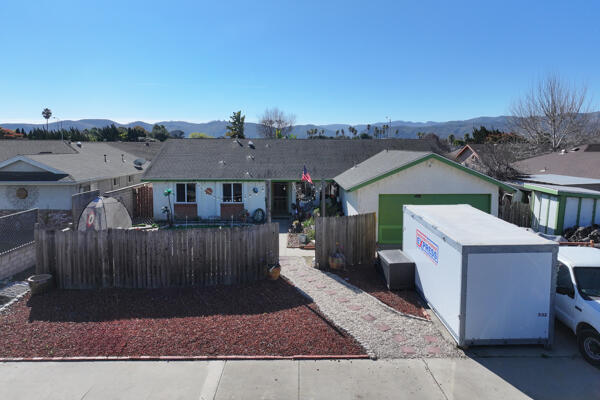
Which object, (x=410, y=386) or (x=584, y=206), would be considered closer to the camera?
(x=410, y=386)

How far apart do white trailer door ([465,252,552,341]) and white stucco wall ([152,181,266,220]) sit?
1519 cm

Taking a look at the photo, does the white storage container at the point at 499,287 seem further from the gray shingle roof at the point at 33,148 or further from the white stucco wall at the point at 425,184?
the gray shingle roof at the point at 33,148

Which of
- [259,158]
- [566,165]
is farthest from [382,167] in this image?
[566,165]

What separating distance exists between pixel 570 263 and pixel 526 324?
1.73 meters

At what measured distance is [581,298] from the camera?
7129 mm

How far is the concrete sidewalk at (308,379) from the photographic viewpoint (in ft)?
19.6

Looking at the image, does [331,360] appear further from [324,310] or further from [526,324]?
[526,324]

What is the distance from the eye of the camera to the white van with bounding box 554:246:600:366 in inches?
266

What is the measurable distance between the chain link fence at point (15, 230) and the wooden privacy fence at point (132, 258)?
2.71 metres

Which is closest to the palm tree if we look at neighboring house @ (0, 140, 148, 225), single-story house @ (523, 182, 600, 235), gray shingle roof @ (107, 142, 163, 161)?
gray shingle roof @ (107, 142, 163, 161)

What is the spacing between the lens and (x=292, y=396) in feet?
19.4

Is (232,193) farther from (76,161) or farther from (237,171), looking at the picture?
(76,161)

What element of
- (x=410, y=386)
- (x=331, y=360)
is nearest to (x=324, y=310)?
(x=331, y=360)

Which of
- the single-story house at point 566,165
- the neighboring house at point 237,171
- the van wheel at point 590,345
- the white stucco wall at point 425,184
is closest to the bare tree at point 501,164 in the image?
the single-story house at point 566,165
